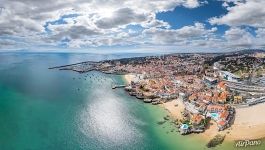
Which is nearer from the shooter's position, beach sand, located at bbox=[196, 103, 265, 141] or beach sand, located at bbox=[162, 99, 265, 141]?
beach sand, located at bbox=[196, 103, 265, 141]

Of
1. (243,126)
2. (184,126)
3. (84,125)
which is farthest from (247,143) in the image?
(84,125)

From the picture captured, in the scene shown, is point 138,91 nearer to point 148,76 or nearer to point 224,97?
point 224,97

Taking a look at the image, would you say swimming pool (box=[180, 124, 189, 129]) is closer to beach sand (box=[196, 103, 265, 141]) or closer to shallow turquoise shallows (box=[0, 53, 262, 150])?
shallow turquoise shallows (box=[0, 53, 262, 150])

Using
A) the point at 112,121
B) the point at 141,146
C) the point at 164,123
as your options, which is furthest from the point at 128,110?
the point at 141,146

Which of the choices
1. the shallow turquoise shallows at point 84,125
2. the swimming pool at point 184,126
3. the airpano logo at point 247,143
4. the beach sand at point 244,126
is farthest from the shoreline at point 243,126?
the shallow turquoise shallows at point 84,125

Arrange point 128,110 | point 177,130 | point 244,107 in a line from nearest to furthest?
1. point 177,130
2. point 244,107
3. point 128,110

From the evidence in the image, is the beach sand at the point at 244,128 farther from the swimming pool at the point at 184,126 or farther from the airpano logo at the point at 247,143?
the swimming pool at the point at 184,126

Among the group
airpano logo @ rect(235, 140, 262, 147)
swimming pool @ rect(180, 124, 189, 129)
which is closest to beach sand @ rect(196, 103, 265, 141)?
airpano logo @ rect(235, 140, 262, 147)

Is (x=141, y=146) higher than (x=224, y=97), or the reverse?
(x=224, y=97)
